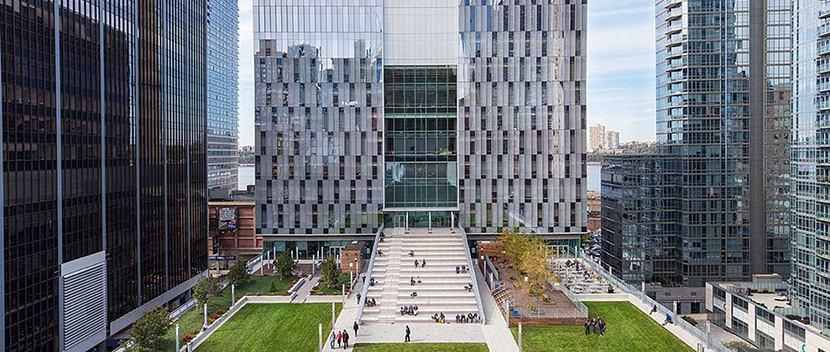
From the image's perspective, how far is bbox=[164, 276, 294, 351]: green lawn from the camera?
46447 mm

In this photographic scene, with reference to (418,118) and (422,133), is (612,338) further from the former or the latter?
(418,118)

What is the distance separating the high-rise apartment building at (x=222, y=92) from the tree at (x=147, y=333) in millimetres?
112098

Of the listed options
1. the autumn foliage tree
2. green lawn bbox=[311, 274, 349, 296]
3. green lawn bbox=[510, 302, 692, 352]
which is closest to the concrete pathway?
green lawn bbox=[510, 302, 692, 352]

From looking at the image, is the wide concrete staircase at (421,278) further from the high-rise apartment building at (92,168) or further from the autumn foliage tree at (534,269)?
the high-rise apartment building at (92,168)

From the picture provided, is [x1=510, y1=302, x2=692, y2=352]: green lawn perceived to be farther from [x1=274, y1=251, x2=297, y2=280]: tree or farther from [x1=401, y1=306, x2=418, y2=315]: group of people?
[x1=274, y1=251, x2=297, y2=280]: tree

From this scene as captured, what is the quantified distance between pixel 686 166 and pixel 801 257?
109 feet

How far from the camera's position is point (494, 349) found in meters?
40.9

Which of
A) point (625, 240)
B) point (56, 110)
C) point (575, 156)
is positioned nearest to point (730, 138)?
point (625, 240)

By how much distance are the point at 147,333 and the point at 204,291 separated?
11.4 meters

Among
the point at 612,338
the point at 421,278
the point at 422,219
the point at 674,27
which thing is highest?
the point at 674,27

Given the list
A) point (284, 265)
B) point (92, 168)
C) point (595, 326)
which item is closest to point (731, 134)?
point (595, 326)

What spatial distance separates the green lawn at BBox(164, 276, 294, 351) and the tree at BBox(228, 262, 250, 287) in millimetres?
898

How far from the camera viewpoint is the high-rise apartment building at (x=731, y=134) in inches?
3472

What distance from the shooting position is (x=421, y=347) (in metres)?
41.0
